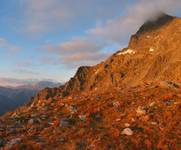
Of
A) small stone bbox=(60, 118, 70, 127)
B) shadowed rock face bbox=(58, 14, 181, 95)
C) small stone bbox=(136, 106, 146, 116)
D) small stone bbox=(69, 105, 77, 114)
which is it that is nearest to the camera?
small stone bbox=(60, 118, 70, 127)

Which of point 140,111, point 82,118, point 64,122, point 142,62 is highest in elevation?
point 142,62

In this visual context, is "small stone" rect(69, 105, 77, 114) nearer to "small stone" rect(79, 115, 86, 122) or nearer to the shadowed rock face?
"small stone" rect(79, 115, 86, 122)

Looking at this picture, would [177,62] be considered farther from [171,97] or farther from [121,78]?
[171,97]

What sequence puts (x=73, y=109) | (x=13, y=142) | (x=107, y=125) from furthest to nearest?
(x=73, y=109) → (x=107, y=125) → (x=13, y=142)

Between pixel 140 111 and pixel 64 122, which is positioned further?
pixel 140 111

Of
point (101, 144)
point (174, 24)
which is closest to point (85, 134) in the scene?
point (101, 144)

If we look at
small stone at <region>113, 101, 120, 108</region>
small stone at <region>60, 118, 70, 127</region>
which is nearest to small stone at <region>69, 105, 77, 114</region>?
small stone at <region>60, 118, 70, 127</region>

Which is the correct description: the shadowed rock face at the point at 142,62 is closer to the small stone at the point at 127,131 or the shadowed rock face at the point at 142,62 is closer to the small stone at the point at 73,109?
the small stone at the point at 73,109

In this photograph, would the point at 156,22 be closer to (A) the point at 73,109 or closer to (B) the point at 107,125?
(A) the point at 73,109

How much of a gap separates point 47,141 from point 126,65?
13528 centimetres

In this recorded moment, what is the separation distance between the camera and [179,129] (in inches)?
634

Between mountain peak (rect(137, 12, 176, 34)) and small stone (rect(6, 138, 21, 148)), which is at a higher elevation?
mountain peak (rect(137, 12, 176, 34))

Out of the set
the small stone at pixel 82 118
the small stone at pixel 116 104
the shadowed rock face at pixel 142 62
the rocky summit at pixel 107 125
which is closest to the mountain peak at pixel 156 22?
the shadowed rock face at pixel 142 62

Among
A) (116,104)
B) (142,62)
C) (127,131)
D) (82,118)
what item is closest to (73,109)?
(82,118)
